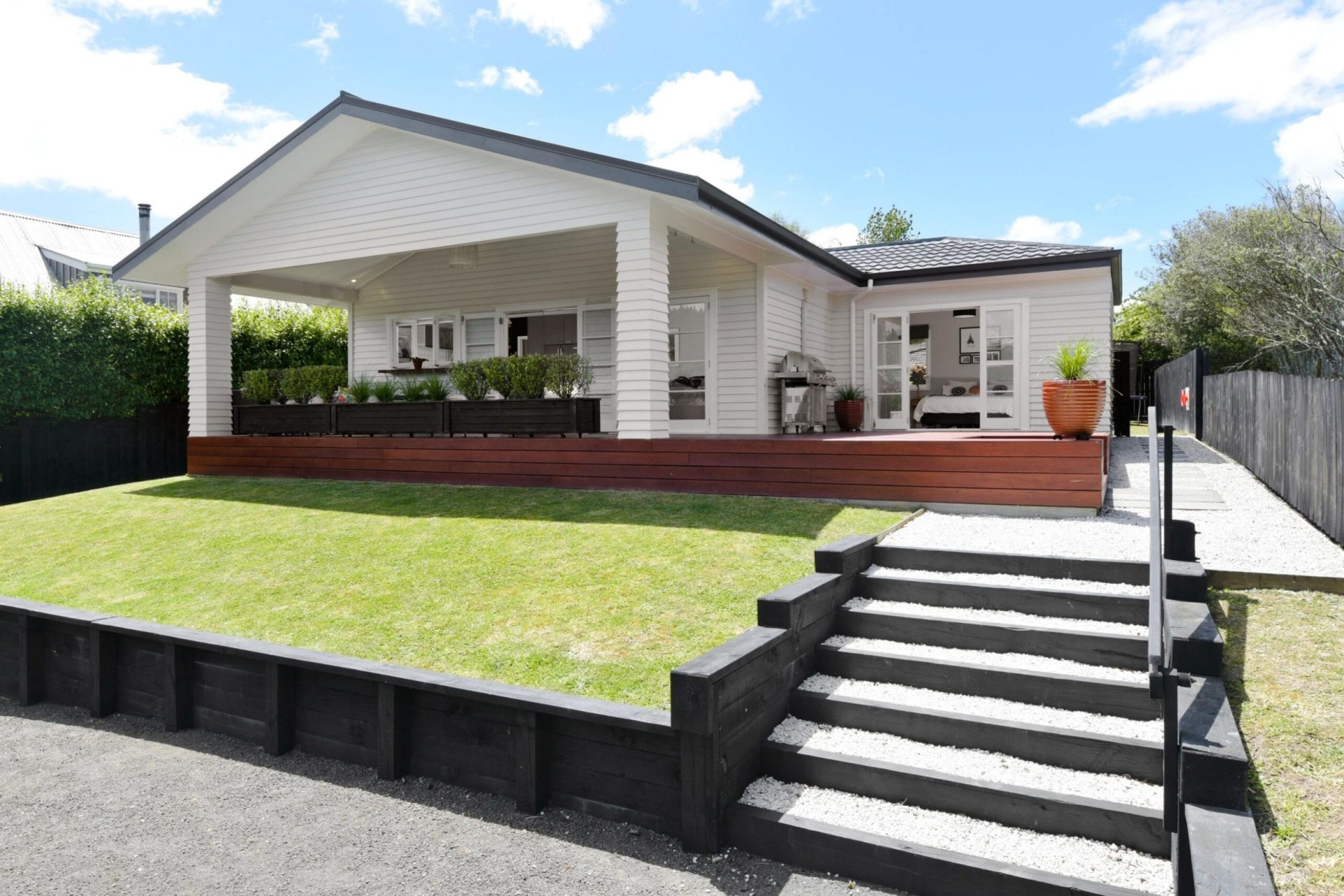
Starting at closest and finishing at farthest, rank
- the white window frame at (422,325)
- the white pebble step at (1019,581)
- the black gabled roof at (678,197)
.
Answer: the white pebble step at (1019,581) < the black gabled roof at (678,197) < the white window frame at (422,325)

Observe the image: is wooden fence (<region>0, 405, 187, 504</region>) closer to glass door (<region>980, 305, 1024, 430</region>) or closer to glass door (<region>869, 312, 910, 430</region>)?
glass door (<region>869, 312, 910, 430</region>)

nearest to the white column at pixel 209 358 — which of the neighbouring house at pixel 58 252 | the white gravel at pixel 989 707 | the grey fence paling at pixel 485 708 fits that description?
the grey fence paling at pixel 485 708

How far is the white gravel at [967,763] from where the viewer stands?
2.86 metres

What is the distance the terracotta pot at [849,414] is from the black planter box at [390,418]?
216 inches

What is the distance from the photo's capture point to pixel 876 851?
8.87ft

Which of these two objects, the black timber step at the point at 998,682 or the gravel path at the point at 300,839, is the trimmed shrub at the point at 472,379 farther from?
the black timber step at the point at 998,682

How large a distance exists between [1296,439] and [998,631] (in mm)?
4823

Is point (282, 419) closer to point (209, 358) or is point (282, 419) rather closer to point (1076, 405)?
point (209, 358)

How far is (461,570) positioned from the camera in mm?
5488

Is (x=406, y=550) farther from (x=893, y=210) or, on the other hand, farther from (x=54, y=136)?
(x=54, y=136)

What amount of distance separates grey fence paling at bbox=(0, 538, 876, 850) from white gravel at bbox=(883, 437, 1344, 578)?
108 centimetres

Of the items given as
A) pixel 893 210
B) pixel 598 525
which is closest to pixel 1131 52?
pixel 893 210

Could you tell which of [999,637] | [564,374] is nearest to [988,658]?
[999,637]

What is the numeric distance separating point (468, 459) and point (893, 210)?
36.1 metres
